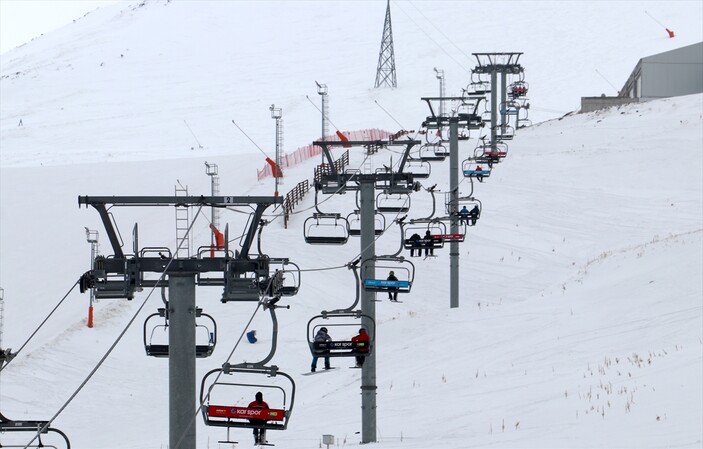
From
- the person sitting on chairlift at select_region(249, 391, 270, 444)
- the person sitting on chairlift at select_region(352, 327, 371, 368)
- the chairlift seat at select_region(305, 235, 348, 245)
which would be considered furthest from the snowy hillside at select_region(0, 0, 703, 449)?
the person sitting on chairlift at select_region(249, 391, 270, 444)

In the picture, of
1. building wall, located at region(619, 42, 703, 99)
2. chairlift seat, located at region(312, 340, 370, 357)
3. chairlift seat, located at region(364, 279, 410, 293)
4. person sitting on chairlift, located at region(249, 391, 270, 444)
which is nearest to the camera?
person sitting on chairlift, located at region(249, 391, 270, 444)

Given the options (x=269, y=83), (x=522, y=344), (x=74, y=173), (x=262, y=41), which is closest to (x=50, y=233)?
(x=74, y=173)

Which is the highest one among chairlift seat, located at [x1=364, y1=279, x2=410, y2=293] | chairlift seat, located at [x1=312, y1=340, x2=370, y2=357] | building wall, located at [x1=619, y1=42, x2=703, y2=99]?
building wall, located at [x1=619, y1=42, x2=703, y2=99]

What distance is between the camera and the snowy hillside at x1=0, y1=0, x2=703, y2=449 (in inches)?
835

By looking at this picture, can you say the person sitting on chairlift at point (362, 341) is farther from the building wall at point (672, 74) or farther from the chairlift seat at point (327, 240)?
the building wall at point (672, 74)

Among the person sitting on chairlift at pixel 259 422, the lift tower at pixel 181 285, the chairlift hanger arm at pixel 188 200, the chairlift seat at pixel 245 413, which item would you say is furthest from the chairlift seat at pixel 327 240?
the lift tower at pixel 181 285

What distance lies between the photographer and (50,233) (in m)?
49.0

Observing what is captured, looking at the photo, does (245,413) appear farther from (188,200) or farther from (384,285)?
(384,285)

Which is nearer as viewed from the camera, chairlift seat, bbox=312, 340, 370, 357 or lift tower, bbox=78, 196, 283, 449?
lift tower, bbox=78, 196, 283, 449

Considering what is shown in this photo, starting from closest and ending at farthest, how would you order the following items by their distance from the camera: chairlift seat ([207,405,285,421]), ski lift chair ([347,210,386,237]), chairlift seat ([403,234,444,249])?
chairlift seat ([207,405,285,421])
ski lift chair ([347,210,386,237])
chairlift seat ([403,234,444,249])

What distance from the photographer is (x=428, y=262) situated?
42.4m

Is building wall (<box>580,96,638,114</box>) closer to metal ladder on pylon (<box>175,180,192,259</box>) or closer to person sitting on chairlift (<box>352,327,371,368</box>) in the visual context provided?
metal ladder on pylon (<box>175,180,192,259</box>)

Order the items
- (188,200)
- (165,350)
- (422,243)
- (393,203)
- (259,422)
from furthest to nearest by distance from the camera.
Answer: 1. (393,203)
2. (422,243)
3. (165,350)
4. (259,422)
5. (188,200)

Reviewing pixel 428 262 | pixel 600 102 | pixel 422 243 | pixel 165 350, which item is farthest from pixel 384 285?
pixel 600 102
